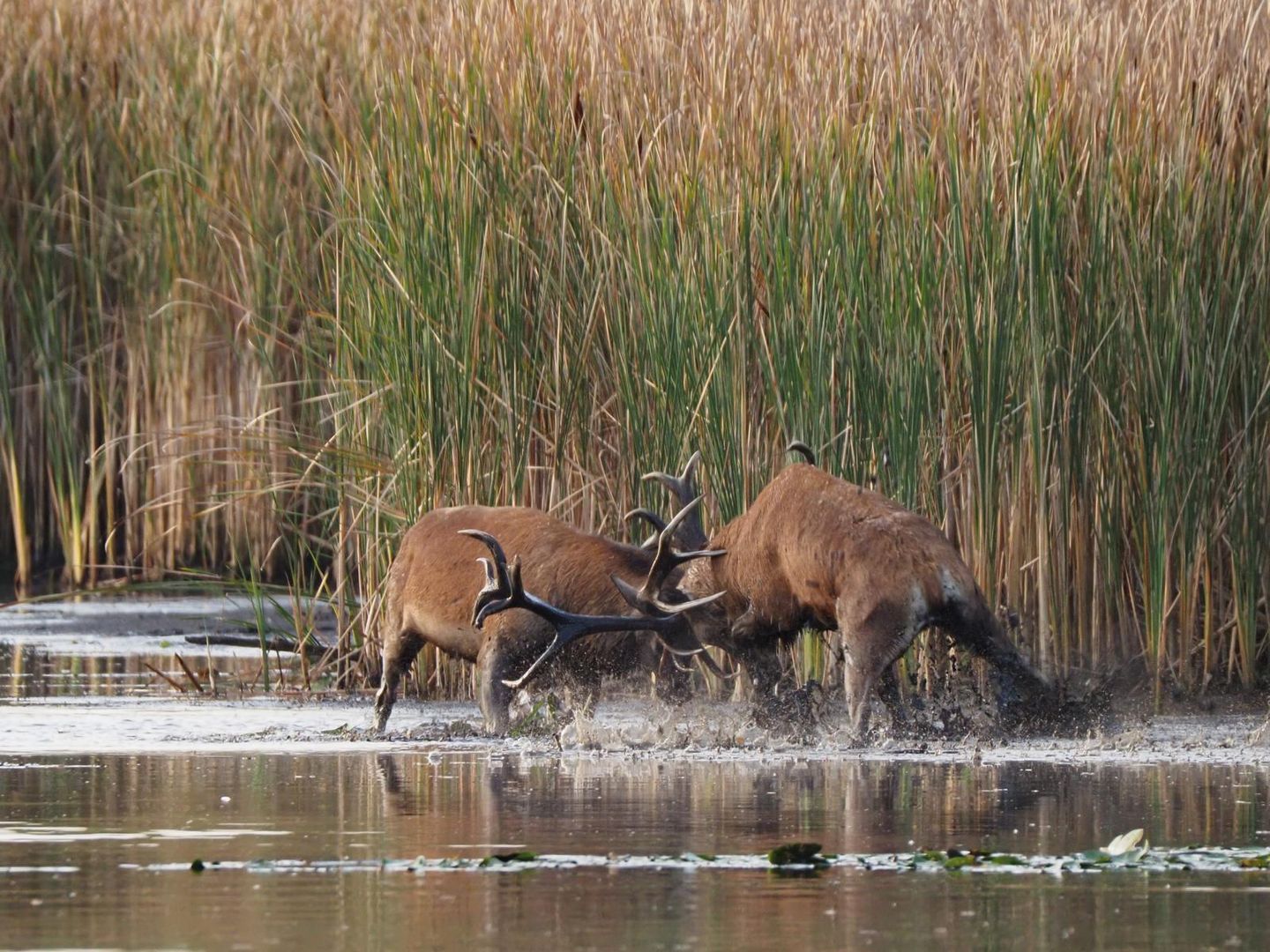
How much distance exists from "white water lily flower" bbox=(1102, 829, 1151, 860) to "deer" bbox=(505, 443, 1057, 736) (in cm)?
293

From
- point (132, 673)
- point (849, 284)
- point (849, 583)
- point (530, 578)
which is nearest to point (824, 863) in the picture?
point (849, 583)

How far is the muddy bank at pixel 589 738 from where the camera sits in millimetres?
9820

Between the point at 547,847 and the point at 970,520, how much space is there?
438 cm

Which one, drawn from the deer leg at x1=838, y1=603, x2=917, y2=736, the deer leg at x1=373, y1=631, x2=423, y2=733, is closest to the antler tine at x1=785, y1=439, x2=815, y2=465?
the deer leg at x1=838, y1=603, x2=917, y2=736

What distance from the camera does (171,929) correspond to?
5949mm

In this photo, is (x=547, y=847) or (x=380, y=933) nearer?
(x=380, y=933)

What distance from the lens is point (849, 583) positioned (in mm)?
10156

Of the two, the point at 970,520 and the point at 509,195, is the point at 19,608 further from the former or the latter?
the point at 970,520

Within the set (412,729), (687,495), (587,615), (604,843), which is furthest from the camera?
(687,495)

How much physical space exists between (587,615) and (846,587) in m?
1.12

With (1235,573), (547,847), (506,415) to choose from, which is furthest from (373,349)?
(547,847)

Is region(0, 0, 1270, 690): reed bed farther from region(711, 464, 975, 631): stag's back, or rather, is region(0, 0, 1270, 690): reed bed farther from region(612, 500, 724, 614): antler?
region(612, 500, 724, 614): antler

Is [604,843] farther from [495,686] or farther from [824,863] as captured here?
[495,686]

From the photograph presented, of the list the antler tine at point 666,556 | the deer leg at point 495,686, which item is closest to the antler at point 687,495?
the antler tine at point 666,556
